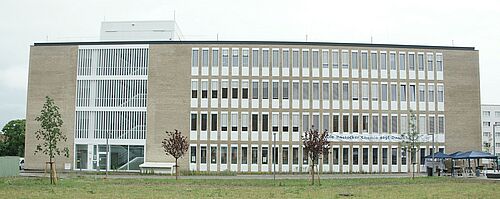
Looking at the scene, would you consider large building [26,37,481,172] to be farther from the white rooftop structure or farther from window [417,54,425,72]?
the white rooftop structure

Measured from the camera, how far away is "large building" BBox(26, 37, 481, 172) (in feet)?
203

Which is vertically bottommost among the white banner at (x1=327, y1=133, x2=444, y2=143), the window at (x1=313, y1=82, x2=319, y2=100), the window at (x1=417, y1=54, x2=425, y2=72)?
the white banner at (x1=327, y1=133, x2=444, y2=143)

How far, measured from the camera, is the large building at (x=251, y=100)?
62.0 metres

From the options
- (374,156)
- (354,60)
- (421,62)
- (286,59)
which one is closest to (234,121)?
(286,59)

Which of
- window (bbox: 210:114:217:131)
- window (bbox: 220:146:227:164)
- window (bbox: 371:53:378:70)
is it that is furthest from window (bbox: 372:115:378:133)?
window (bbox: 210:114:217:131)

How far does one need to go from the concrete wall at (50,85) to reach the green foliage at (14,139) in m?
18.8

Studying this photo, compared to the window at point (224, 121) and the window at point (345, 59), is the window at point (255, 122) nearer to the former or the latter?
the window at point (224, 121)

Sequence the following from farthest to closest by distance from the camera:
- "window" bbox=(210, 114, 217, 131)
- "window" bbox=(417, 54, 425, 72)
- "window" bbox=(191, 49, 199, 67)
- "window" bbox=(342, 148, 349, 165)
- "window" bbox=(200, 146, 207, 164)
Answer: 1. "window" bbox=(417, 54, 425, 72)
2. "window" bbox=(342, 148, 349, 165)
3. "window" bbox=(191, 49, 199, 67)
4. "window" bbox=(210, 114, 217, 131)
5. "window" bbox=(200, 146, 207, 164)

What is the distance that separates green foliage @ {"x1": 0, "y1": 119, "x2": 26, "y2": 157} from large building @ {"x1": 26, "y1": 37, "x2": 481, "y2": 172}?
62.4 feet

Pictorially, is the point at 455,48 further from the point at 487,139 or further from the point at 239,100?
the point at 487,139

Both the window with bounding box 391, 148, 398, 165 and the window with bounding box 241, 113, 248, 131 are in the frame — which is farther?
the window with bounding box 391, 148, 398, 165

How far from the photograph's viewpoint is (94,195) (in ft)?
89.5

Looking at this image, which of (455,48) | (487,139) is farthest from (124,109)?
(487,139)

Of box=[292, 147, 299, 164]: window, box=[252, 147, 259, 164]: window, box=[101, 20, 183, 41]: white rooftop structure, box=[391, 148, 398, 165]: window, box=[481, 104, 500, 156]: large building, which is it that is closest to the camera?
box=[252, 147, 259, 164]: window
